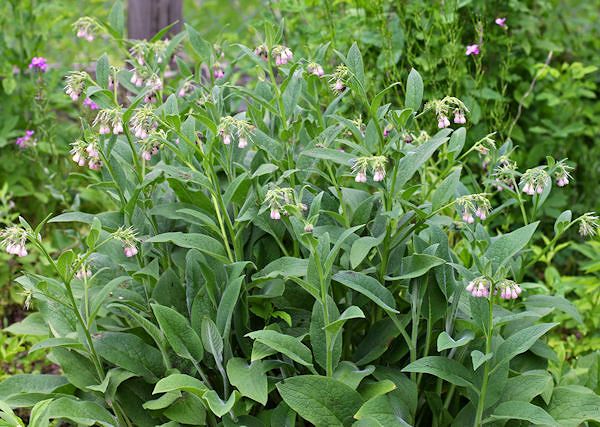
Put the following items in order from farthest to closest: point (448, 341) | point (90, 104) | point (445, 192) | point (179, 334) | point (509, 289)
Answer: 1. point (90, 104)
2. point (445, 192)
3. point (179, 334)
4. point (448, 341)
5. point (509, 289)

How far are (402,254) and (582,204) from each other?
6.95 feet

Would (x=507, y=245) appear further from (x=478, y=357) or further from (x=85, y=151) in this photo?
(x=85, y=151)

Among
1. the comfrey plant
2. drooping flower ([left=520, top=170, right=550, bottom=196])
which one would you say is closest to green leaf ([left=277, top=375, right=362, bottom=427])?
the comfrey plant

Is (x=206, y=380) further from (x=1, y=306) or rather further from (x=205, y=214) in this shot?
(x=1, y=306)

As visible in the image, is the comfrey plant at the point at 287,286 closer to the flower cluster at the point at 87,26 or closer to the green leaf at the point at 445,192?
the green leaf at the point at 445,192

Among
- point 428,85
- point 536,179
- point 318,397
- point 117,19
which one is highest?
point 117,19

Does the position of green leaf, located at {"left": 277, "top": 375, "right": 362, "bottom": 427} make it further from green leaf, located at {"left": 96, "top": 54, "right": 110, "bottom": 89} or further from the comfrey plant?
green leaf, located at {"left": 96, "top": 54, "right": 110, "bottom": 89}

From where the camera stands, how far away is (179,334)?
2.24m

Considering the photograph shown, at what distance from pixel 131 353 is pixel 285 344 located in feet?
1.67

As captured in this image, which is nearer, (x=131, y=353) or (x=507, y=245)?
(x=507, y=245)

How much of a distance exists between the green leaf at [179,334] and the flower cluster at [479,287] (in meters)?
0.76

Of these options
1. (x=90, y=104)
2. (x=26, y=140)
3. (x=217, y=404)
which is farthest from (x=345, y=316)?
(x=26, y=140)

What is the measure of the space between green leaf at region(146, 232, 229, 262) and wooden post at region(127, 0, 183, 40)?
105 inches

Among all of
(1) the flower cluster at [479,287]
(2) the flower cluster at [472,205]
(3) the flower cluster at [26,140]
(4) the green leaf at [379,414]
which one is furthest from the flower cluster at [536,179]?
(3) the flower cluster at [26,140]
